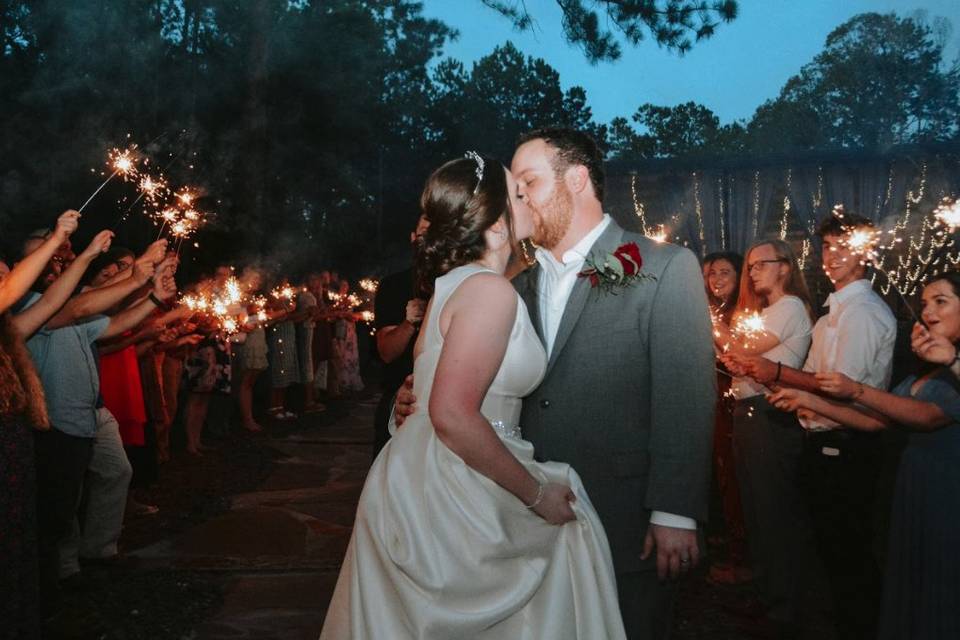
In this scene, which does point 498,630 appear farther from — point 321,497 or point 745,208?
point 745,208

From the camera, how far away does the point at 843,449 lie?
435cm

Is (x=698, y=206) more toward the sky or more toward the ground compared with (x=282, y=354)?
more toward the sky

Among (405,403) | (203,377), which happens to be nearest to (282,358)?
(203,377)

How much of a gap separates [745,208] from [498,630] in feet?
39.5

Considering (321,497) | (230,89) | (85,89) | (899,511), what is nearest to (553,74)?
(230,89)

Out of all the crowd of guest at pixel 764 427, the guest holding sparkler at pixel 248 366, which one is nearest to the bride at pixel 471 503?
the crowd of guest at pixel 764 427

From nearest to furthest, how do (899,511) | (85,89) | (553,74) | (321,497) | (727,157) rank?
(899,511), (321,497), (85,89), (727,157), (553,74)

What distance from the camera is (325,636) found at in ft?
8.50

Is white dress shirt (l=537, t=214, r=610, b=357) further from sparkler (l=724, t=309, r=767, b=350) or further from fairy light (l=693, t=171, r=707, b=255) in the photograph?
fairy light (l=693, t=171, r=707, b=255)

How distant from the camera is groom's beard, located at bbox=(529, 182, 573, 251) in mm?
2977

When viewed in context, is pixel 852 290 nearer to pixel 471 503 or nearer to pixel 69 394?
pixel 471 503

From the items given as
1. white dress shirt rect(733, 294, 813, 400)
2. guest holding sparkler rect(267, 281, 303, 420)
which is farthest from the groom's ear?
guest holding sparkler rect(267, 281, 303, 420)

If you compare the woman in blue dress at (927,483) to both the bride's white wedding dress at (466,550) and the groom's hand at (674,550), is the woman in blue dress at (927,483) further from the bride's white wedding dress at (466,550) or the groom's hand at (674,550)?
the bride's white wedding dress at (466,550)

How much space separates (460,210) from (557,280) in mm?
528
